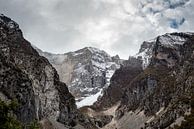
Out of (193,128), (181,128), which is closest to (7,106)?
(193,128)

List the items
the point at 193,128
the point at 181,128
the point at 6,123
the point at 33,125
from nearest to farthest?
the point at 6,123 → the point at 33,125 → the point at 193,128 → the point at 181,128

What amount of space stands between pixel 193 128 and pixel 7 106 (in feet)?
483

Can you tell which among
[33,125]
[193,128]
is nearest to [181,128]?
[193,128]

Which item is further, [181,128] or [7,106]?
[181,128]

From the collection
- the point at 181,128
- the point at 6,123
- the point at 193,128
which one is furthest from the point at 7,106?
the point at 181,128

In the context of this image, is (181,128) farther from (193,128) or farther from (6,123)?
(6,123)

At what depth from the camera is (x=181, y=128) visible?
200 meters

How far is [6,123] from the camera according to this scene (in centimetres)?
4094

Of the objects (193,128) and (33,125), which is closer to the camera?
(33,125)

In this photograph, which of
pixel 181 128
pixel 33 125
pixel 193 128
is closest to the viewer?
pixel 33 125

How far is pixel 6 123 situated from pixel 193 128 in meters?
148

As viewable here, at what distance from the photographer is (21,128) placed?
1668 inches

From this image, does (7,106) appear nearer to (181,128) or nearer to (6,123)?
(6,123)

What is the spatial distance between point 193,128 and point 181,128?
18.7 metres
